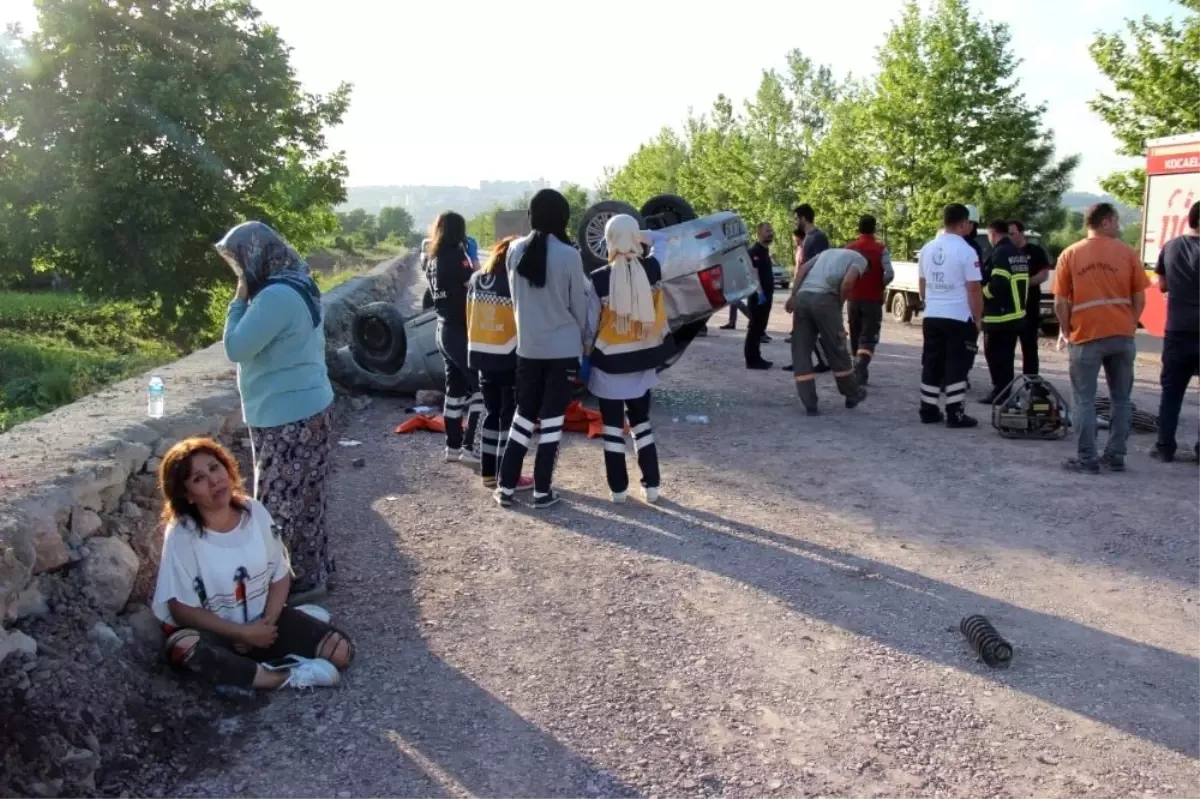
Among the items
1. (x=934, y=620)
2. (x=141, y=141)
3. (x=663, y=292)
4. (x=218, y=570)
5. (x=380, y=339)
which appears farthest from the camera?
(x=141, y=141)

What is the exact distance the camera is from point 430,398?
9.94m

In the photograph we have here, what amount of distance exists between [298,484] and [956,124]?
83.5 feet

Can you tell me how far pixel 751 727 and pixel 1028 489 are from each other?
158 inches

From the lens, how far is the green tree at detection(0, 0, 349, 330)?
66.8 feet

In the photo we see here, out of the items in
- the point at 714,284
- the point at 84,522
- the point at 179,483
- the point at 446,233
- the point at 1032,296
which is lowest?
the point at 84,522

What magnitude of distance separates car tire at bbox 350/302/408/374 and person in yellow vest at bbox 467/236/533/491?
3.51m

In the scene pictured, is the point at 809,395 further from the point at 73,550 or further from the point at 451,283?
the point at 73,550

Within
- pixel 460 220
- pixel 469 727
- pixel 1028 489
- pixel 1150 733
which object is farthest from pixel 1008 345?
pixel 469 727

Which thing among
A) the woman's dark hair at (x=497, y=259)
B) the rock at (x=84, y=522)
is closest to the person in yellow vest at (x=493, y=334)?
the woman's dark hair at (x=497, y=259)

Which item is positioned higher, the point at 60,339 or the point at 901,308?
the point at 901,308

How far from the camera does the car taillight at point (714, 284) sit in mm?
9359

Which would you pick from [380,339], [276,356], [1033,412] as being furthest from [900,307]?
[276,356]

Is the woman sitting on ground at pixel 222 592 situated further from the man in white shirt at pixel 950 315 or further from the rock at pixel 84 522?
the man in white shirt at pixel 950 315

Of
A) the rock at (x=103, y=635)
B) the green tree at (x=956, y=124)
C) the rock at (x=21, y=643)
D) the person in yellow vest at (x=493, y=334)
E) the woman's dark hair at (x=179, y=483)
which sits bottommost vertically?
the rock at (x=103, y=635)
